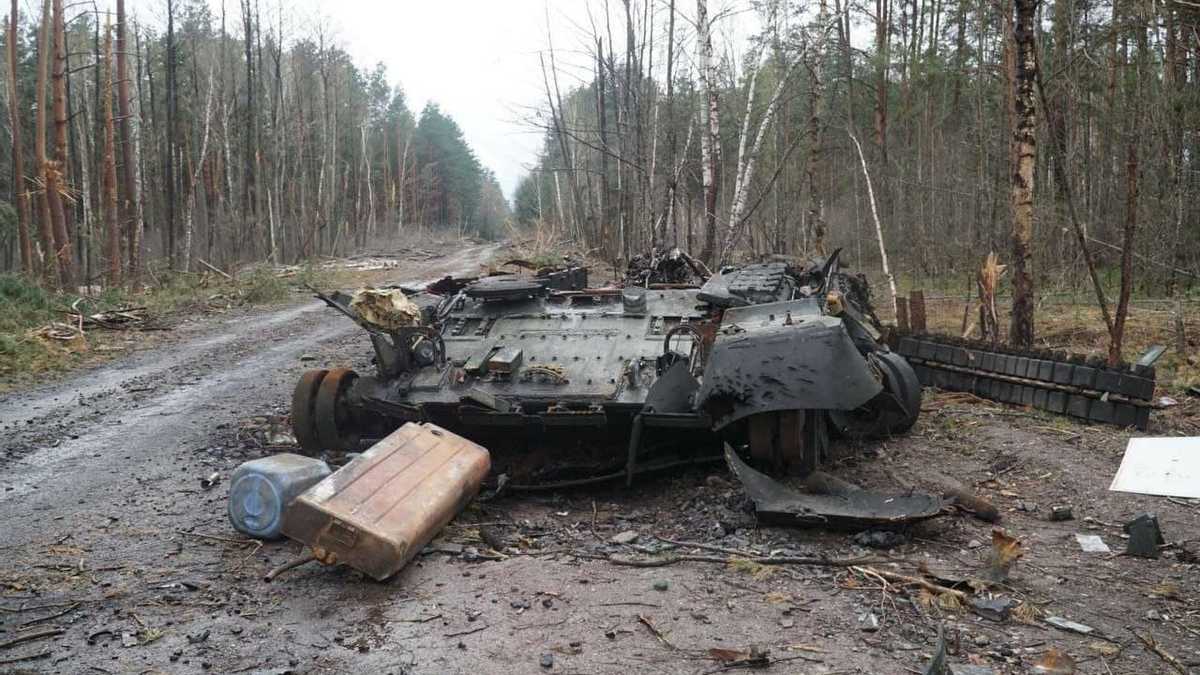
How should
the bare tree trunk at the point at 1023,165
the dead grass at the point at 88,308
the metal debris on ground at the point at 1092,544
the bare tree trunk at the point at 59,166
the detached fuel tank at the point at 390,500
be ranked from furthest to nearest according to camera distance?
the bare tree trunk at the point at 59,166 < the dead grass at the point at 88,308 < the bare tree trunk at the point at 1023,165 < the metal debris on ground at the point at 1092,544 < the detached fuel tank at the point at 390,500

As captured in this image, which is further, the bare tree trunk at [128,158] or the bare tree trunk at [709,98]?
the bare tree trunk at [128,158]

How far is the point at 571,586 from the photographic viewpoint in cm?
416

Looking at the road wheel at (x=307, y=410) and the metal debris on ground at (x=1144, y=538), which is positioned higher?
the road wheel at (x=307, y=410)

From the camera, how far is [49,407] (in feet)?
28.5

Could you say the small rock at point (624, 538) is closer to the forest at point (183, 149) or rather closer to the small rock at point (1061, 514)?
the small rock at point (1061, 514)

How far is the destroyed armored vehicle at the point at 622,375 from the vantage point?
5156 millimetres

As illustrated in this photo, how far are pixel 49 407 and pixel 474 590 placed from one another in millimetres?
6584

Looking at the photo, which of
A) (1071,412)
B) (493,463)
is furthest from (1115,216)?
(493,463)

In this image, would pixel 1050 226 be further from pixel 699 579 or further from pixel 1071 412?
pixel 699 579

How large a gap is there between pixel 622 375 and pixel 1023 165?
5.59 m

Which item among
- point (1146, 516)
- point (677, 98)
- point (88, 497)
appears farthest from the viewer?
point (677, 98)

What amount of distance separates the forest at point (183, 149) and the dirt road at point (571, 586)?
1307 cm

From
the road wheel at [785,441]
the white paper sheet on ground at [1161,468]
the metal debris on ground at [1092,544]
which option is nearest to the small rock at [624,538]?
the road wheel at [785,441]

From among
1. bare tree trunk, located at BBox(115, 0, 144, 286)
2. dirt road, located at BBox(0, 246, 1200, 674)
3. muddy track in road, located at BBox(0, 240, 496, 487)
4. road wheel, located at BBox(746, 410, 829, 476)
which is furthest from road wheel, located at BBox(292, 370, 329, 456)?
bare tree trunk, located at BBox(115, 0, 144, 286)
